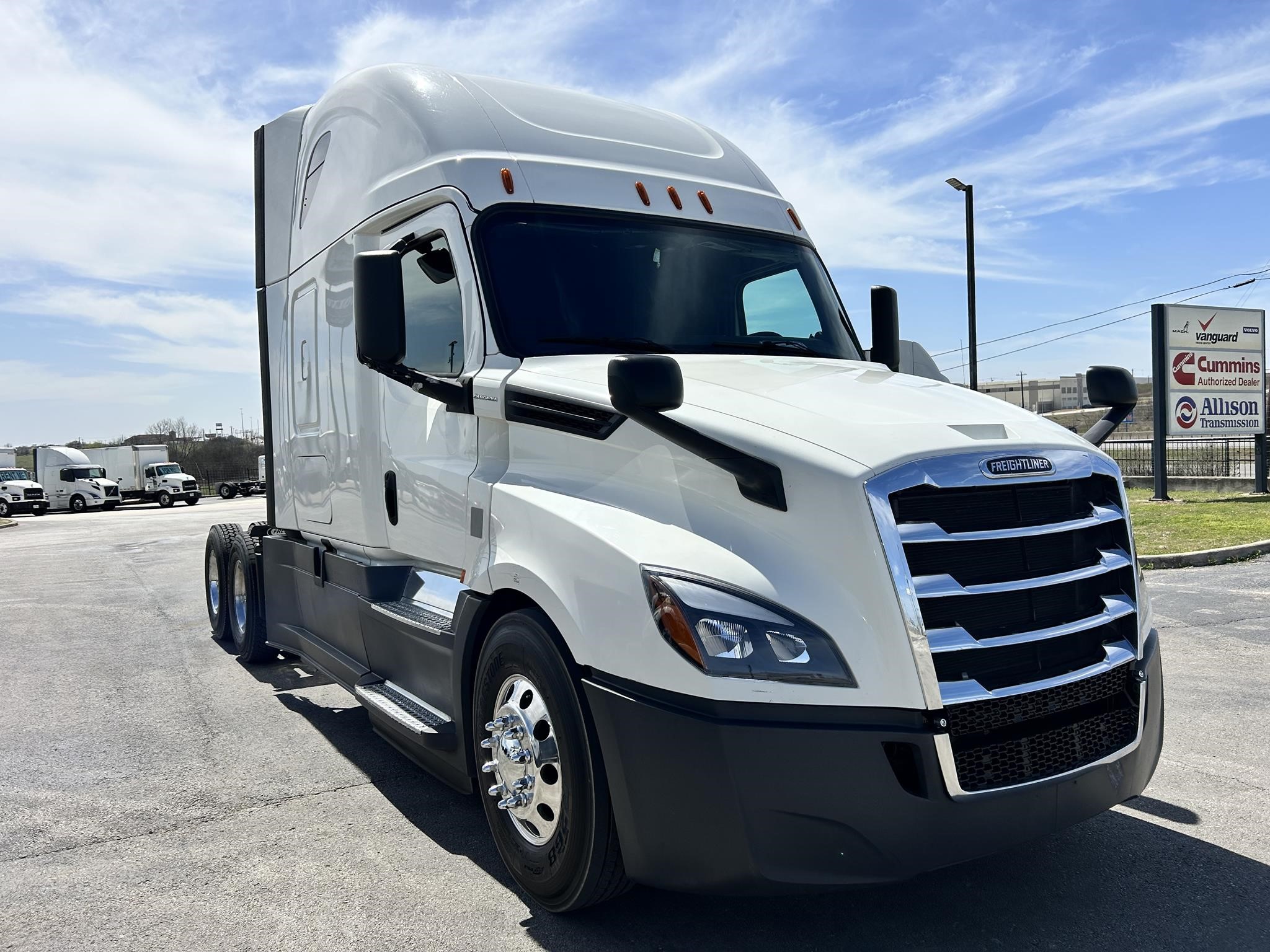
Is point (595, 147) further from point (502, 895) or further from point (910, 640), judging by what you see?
point (502, 895)

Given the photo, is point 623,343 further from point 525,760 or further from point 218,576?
point 218,576

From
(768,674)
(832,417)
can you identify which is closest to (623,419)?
(832,417)

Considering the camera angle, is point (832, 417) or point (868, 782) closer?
point (868, 782)

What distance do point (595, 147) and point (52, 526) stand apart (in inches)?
1302

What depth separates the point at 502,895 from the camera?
369 cm

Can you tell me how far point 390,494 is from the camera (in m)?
4.98

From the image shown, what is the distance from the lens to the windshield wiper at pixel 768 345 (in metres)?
4.40

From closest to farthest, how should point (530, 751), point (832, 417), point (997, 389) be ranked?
point (832, 417) → point (530, 751) → point (997, 389)

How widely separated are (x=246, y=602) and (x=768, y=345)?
16.4 feet

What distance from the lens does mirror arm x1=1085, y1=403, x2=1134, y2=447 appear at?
4.14m

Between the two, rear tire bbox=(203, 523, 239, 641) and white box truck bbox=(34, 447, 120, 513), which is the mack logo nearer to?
rear tire bbox=(203, 523, 239, 641)

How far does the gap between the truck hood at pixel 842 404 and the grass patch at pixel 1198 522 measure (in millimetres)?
7300

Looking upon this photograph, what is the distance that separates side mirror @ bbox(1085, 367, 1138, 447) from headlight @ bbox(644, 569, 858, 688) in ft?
6.22

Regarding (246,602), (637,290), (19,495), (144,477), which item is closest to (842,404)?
(637,290)
